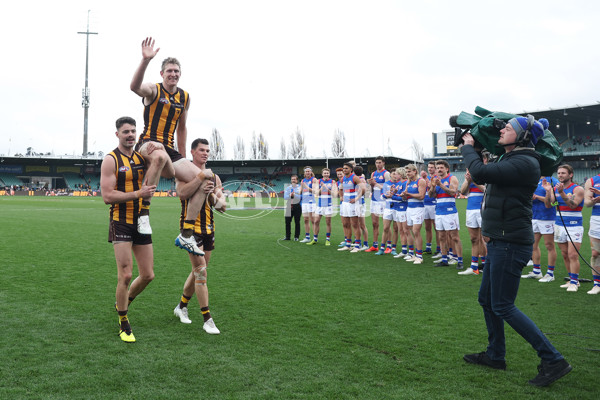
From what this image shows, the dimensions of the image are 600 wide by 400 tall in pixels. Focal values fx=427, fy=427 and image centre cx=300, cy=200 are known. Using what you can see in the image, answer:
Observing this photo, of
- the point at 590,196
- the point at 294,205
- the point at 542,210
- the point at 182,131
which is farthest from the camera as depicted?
the point at 294,205

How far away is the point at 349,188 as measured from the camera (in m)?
12.2

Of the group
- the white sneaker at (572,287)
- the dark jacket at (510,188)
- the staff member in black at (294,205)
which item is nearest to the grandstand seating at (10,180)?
the staff member in black at (294,205)

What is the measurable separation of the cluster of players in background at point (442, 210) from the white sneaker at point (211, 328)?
11.9 ft

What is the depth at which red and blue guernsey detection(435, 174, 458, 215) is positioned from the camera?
30.8ft

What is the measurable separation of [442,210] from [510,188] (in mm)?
5907

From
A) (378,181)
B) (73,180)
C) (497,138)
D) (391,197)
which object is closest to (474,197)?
(391,197)

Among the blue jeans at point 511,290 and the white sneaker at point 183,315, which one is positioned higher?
the blue jeans at point 511,290

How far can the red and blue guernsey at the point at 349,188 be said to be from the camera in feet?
39.8

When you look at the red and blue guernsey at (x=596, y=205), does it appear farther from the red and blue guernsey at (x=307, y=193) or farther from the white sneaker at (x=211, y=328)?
the red and blue guernsey at (x=307, y=193)

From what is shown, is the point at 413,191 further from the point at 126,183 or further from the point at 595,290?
the point at 126,183

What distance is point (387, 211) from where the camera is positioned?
1158 cm

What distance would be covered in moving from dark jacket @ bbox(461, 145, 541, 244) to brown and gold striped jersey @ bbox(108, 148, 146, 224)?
3.47m

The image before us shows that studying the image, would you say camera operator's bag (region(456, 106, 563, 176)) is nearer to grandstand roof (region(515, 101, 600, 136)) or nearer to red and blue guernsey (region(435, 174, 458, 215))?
red and blue guernsey (region(435, 174, 458, 215))

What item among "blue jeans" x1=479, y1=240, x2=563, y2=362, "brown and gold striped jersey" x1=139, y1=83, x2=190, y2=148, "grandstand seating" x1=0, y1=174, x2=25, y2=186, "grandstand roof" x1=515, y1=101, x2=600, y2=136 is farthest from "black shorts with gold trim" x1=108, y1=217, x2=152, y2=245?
"grandstand seating" x1=0, y1=174, x2=25, y2=186
